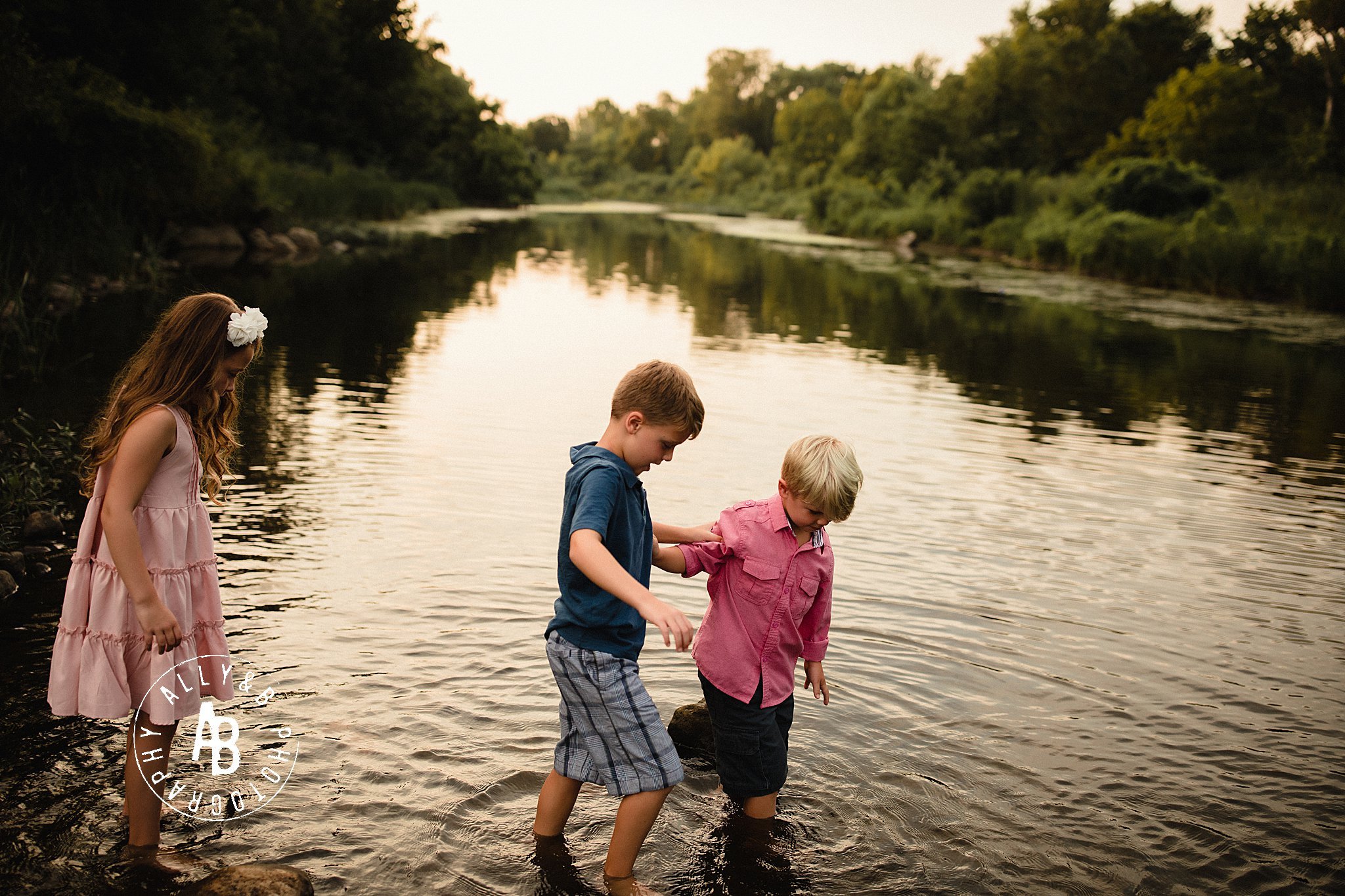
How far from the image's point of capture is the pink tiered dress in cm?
313

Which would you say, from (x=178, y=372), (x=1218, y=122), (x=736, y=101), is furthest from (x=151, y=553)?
(x=736, y=101)

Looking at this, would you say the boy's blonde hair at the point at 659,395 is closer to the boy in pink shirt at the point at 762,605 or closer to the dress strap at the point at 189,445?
the boy in pink shirt at the point at 762,605

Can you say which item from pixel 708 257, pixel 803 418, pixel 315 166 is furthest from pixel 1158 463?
pixel 315 166

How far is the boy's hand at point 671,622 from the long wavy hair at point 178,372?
5.16 feet

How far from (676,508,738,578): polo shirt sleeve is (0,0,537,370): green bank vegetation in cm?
826

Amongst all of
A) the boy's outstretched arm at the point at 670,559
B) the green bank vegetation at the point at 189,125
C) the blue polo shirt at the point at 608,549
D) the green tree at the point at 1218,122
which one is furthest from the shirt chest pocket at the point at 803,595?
the green tree at the point at 1218,122

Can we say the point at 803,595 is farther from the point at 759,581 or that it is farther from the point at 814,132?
the point at 814,132

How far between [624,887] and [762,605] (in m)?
0.98

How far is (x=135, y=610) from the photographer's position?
314cm

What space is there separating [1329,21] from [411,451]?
2105 inches

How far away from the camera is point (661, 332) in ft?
54.9

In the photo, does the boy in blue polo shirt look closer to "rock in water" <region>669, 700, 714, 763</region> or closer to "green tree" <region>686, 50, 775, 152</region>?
"rock in water" <region>669, 700, 714, 763</region>

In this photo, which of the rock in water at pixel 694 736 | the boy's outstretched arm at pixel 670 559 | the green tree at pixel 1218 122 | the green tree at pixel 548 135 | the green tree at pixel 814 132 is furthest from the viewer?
the green tree at pixel 548 135

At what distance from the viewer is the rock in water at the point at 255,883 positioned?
2947 mm
